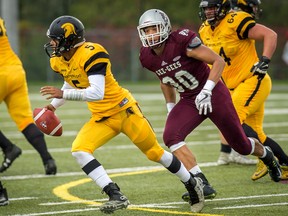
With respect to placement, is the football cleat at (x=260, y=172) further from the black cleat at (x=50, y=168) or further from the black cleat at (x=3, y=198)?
the black cleat at (x=3, y=198)

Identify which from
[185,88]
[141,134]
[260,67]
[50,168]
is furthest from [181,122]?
[50,168]

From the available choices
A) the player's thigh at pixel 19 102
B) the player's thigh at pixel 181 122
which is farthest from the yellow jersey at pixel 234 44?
the player's thigh at pixel 19 102

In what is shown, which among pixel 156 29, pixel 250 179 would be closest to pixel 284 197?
pixel 250 179

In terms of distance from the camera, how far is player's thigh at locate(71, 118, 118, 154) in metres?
6.45

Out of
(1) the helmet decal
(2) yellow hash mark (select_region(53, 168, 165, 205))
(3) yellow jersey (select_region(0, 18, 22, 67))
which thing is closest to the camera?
(1) the helmet decal

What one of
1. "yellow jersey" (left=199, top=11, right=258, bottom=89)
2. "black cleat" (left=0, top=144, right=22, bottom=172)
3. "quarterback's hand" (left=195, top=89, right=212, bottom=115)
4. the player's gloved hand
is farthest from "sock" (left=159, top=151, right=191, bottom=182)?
"black cleat" (left=0, top=144, right=22, bottom=172)

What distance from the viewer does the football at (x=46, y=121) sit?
6.68 meters

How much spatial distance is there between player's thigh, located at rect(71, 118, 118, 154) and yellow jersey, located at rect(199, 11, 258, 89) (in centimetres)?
196

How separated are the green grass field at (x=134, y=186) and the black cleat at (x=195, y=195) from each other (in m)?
0.06

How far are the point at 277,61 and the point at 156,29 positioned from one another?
2122 centimetres

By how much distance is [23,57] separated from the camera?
27.9 m

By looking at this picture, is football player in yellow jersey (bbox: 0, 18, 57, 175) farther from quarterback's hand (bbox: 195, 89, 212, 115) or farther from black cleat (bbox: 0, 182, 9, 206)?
quarterback's hand (bbox: 195, 89, 212, 115)

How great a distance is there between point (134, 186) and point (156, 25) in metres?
1.93

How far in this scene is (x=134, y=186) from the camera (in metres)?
7.91
